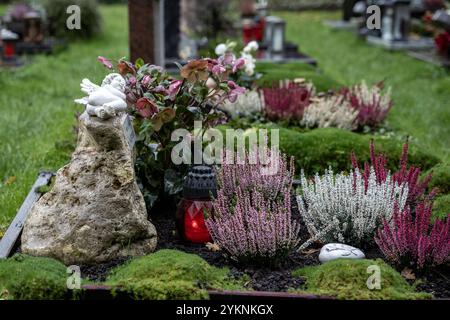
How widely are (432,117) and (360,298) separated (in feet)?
19.2

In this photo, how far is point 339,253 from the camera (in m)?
4.05

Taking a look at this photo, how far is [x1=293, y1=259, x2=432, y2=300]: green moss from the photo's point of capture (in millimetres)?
3549

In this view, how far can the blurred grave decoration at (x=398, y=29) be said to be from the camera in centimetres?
1457

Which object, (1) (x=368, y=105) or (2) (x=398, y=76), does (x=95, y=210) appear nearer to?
(1) (x=368, y=105)

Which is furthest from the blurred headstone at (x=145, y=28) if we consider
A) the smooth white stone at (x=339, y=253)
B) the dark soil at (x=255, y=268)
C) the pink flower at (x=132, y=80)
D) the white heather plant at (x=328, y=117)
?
the smooth white stone at (x=339, y=253)

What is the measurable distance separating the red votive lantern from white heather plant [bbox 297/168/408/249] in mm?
528

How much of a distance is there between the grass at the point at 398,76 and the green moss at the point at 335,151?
585 millimetres

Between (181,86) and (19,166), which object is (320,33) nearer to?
(19,166)

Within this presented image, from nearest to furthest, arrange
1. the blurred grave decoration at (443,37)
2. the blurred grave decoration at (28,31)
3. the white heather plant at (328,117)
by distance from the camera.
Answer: the white heather plant at (328,117)
the blurred grave decoration at (443,37)
the blurred grave decoration at (28,31)

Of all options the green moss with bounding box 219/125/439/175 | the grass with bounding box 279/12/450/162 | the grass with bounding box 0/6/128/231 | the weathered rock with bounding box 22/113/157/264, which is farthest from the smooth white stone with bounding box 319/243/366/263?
the grass with bounding box 279/12/450/162

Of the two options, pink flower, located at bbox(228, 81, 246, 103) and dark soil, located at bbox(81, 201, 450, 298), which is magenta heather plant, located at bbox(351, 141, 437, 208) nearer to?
dark soil, located at bbox(81, 201, 450, 298)

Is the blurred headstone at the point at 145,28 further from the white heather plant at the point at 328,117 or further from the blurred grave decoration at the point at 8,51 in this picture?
the blurred grave decoration at the point at 8,51

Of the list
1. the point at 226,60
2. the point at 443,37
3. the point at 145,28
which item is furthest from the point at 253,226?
the point at 443,37

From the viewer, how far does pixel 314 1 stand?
24.6 meters
